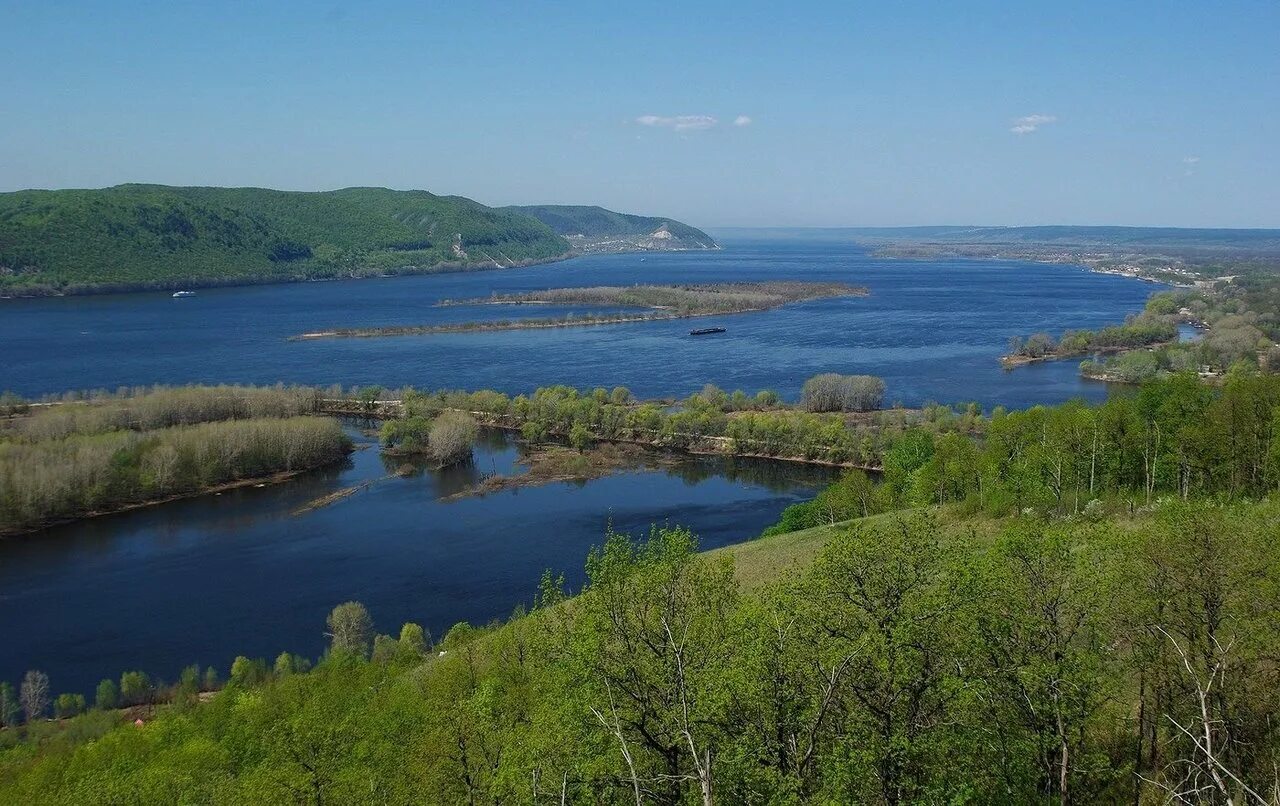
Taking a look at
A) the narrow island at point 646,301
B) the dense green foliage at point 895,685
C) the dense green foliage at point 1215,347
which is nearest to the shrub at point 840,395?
the dense green foliage at point 1215,347

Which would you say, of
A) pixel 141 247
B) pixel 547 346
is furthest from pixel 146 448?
pixel 141 247

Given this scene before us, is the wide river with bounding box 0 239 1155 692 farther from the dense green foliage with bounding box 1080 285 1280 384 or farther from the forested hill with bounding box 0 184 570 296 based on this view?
the forested hill with bounding box 0 184 570 296

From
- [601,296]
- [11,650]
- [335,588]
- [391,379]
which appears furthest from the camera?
[601,296]

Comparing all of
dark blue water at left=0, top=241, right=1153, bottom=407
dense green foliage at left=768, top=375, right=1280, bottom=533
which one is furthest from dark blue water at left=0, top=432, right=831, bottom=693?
dark blue water at left=0, top=241, right=1153, bottom=407

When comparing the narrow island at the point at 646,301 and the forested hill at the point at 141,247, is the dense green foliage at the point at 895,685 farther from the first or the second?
the forested hill at the point at 141,247

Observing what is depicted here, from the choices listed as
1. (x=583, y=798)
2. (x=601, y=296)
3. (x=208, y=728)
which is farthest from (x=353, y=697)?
(x=601, y=296)

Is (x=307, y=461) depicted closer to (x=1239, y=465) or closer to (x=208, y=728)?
(x=208, y=728)
